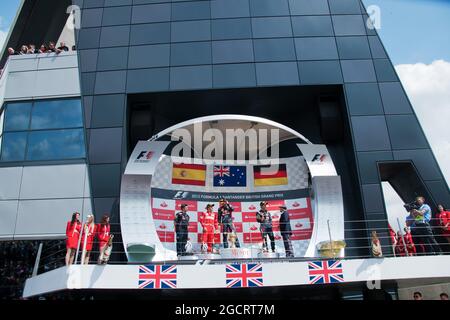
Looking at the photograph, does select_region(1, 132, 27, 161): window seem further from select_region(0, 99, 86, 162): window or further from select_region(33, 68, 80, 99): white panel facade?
select_region(33, 68, 80, 99): white panel facade

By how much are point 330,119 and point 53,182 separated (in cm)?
928

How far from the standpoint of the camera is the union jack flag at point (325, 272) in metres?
7.85

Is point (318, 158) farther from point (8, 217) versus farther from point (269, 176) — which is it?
point (8, 217)

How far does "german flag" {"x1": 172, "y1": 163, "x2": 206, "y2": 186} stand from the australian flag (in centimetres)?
47

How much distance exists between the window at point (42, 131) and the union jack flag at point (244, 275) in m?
6.47

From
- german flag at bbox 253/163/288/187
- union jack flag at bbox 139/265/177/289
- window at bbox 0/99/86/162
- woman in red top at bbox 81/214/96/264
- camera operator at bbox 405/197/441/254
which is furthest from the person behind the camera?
german flag at bbox 253/163/288/187

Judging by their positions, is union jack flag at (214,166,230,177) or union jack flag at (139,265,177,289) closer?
union jack flag at (139,265,177,289)

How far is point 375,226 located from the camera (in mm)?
10664

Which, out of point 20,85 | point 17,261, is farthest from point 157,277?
point 17,261

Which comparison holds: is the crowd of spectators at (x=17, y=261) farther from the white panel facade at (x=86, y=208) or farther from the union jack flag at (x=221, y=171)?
the union jack flag at (x=221, y=171)

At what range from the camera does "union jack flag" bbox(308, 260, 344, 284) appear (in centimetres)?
785

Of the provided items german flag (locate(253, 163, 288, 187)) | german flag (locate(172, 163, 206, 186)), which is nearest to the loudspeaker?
german flag (locate(253, 163, 288, 187))

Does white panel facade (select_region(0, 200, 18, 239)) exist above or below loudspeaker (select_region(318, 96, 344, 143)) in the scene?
below
